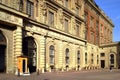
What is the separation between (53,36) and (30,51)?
7.25 m

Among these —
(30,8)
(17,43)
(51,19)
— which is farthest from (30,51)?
(51,19)

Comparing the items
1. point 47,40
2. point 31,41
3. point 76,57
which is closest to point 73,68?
point 76,57

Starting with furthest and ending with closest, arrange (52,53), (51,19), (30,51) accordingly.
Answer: (51,19) < (52,53) < (30,51)

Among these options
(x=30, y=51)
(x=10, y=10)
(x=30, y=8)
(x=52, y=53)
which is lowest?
(x=52, y=53)

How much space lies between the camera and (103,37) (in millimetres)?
80688

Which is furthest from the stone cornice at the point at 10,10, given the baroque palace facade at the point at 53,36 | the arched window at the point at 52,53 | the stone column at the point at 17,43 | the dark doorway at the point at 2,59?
the arched window at the point at 52,53

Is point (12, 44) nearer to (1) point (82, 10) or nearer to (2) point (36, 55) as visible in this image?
(2) point (36, 55)

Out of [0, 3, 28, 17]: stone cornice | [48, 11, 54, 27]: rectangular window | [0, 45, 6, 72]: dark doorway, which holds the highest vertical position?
[48, 11, 54, 27]: rectangular window

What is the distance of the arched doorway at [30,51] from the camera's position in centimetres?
3447

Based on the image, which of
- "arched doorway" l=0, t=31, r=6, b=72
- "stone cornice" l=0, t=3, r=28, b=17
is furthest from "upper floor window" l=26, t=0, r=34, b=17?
"arched doorway" l=0, t=31, r=6, b=72

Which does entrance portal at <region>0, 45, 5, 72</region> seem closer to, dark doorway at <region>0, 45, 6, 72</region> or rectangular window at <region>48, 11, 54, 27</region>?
dark doorway at <region>0, 45, 6, 72</region>

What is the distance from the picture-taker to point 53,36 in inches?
1654

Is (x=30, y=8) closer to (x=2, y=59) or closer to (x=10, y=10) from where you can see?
(x=10, y=10)

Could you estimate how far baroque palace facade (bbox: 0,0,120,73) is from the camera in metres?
29.6
